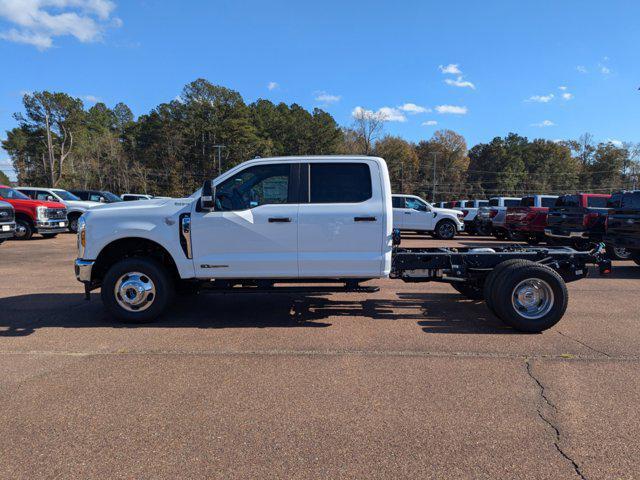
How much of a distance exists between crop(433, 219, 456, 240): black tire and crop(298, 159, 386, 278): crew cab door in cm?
1443

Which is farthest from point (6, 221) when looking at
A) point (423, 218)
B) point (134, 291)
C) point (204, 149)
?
point (204, 149)

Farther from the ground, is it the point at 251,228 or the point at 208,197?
the point at 208,197

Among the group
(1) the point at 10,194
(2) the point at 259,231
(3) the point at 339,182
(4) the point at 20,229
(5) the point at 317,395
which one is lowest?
(5) the point at 317,395

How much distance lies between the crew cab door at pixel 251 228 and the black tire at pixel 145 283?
19.8 inches

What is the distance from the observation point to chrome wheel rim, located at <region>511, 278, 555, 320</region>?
18.1 ft

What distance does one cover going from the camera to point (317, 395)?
3.75 m

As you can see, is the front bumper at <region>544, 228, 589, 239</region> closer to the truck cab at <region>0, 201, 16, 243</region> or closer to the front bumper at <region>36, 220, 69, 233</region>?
the truck cab at <region>0, 201, 16, 243</region>

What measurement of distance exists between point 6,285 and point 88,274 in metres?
4.09

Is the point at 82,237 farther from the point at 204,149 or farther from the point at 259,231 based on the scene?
the point at 204,149

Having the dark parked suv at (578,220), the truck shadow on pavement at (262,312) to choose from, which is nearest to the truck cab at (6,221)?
the truck shadow on pavement at (262,312)

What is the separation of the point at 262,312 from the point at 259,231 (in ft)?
4.96

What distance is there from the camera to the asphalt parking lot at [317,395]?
282 cm

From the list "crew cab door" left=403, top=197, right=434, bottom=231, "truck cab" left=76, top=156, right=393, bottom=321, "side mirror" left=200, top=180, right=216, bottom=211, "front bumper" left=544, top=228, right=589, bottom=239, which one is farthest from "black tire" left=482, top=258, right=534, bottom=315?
"crew cab door" left=403, top=197, right=434, bottom=231

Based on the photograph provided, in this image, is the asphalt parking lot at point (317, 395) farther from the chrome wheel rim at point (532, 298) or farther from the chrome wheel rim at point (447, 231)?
the chrome wheel rim at point (447, 231)
